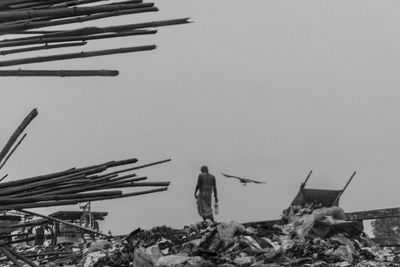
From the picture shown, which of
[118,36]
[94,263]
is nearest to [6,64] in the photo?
[118,36]

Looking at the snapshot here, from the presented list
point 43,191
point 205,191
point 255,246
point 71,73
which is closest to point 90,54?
point 71,73

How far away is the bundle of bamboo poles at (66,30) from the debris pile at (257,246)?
6238 mm

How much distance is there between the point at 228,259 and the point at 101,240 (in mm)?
3577

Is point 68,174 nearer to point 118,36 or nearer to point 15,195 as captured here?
point 15,195

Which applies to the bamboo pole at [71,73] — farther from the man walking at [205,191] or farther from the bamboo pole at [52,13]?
the man walking at [205,191]

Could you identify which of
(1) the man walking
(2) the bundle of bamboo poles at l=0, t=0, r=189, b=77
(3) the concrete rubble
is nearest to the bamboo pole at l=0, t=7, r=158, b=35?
(2) the bundle of bamboo poles at l=0, t=0, r=189, b=77

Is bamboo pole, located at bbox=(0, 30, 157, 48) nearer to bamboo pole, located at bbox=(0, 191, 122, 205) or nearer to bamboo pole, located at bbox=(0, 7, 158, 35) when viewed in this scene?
bamboo pole, located at bbox=(0, 7, 158, 35)

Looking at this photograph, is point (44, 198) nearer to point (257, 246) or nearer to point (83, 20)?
point (83, 20)

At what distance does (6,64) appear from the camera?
2.97 m

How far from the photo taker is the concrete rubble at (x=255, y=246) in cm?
938

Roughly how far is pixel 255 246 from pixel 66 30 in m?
7.46

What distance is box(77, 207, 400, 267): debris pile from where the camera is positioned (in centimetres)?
939

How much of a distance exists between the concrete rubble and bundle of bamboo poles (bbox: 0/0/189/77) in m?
6.22

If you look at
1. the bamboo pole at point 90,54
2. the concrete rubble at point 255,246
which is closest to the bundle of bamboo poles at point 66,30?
the bamboo pole at point 90,54
